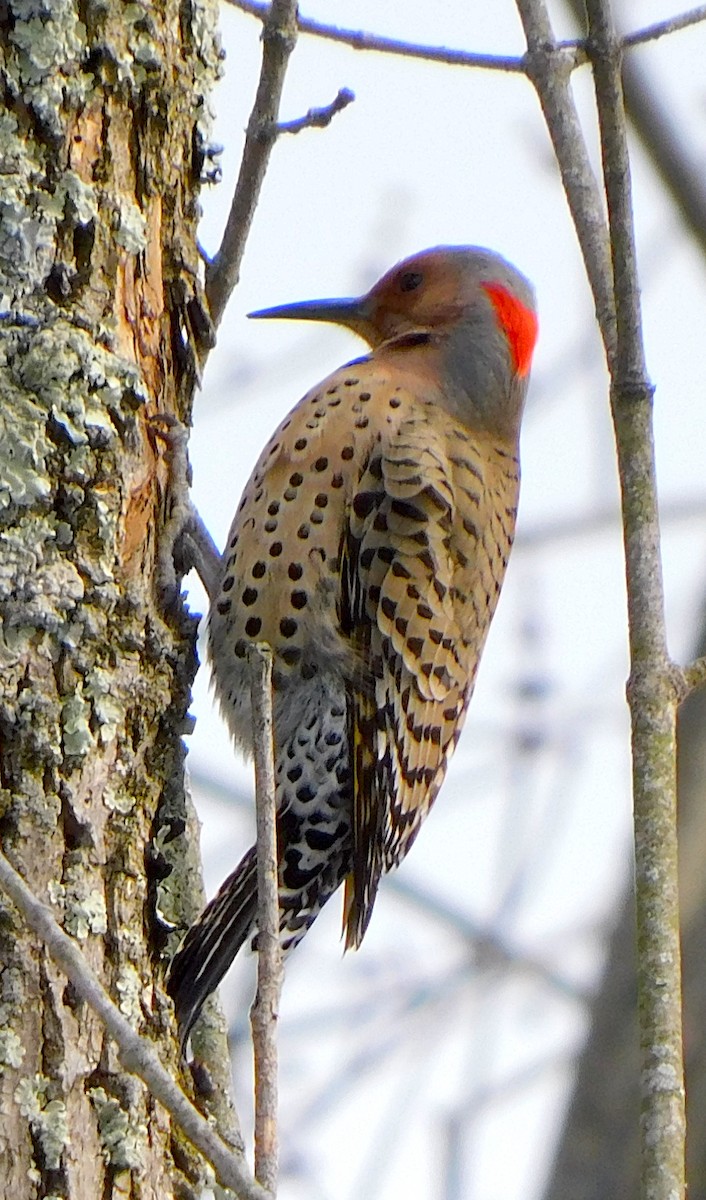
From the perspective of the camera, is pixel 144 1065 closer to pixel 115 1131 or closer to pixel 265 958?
pixel 265 958

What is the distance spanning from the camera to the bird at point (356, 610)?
3.16 m

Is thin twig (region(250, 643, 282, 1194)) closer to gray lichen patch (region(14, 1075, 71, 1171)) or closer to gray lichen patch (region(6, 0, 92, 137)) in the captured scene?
gray lichen patch (region(14, 1075, 71, 1171))

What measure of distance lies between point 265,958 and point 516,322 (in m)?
2.48

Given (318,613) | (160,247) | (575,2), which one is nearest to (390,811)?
(318,613)

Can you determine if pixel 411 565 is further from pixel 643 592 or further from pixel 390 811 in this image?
pixel 643 592

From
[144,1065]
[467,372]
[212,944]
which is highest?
[467,372]

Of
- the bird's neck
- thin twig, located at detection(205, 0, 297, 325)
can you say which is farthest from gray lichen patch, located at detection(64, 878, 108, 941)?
the bird's neck

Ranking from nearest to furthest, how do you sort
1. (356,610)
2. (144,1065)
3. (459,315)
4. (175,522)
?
(144,1065) → (175,522) → (356,610) → (459,315)

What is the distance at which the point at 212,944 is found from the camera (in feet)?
8.43

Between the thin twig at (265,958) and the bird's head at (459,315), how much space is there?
186 centimetres

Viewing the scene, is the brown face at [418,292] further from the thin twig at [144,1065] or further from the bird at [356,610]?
the thin twig at [144,1065]

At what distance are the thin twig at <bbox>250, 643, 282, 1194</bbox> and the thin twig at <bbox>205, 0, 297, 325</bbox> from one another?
875 mm

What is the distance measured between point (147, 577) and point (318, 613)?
0.82 meters

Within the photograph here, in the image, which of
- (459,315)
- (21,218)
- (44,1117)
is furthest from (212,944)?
(459,315)
